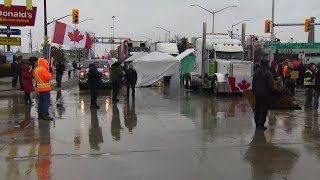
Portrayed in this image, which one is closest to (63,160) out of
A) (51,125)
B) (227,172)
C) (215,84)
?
(227,172)

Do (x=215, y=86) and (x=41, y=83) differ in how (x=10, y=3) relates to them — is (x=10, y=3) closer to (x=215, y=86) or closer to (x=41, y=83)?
(x=215, y=86)

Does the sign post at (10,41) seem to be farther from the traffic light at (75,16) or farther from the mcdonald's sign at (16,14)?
the traffic light at (75,16)

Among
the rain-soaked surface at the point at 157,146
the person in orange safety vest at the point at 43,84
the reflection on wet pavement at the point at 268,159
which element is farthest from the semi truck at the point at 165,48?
the reflection on wet pavement at the point at 268,159

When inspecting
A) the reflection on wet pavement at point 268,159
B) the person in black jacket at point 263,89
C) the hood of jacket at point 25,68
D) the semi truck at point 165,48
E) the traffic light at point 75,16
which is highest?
the traffic light at point 75,16

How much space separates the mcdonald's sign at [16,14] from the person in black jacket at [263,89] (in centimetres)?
3094

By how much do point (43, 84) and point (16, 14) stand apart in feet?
91.9

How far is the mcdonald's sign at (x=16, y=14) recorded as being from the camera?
122 feet

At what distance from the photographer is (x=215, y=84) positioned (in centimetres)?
2203

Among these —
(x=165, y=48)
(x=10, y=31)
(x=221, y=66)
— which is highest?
(x=10, y=31)

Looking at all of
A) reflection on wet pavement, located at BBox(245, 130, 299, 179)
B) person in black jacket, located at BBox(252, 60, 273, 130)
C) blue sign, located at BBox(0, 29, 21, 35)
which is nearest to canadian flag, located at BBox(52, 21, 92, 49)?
blue sign, located at BBox(0, 29, 21, 35)

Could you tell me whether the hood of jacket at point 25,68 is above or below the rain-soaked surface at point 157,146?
above

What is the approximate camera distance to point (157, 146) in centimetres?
868

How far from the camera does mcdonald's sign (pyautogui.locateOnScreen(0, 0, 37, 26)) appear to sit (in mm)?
37188

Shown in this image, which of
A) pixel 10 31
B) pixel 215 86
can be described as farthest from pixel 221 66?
pixel 10 31
